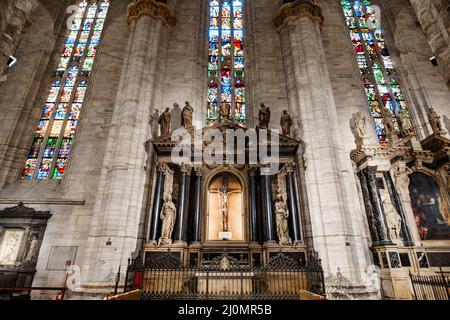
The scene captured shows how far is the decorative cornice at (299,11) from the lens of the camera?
45.6 feet

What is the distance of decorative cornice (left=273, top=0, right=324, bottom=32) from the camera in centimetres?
1391

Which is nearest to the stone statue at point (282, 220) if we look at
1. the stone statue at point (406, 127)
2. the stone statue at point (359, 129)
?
the stone statue at point (359, 129)

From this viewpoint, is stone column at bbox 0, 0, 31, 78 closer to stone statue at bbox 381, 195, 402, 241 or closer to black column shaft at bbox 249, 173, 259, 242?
black column shaft at bbox 249, 173, 259, 242

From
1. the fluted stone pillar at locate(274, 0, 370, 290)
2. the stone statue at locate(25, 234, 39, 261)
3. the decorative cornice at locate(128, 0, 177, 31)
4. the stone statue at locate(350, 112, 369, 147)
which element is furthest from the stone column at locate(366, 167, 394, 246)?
the stone statue at locate(25, 234, 39, 261)

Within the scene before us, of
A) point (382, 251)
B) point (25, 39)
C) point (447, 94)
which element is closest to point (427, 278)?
point (382, 251)

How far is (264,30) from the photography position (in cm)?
1498

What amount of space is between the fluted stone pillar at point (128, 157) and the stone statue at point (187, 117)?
1572 millimetres

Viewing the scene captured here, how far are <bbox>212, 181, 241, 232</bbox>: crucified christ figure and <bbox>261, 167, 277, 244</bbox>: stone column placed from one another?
1.25 metres

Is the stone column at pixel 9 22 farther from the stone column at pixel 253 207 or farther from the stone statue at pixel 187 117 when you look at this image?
the stone column at pixel 253 207

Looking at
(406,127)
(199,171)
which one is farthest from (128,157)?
(406,127)

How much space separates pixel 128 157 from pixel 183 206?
3.18m

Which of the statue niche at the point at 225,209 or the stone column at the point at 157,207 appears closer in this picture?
the stone column at the point at 157,207

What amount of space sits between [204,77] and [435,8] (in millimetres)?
9975
